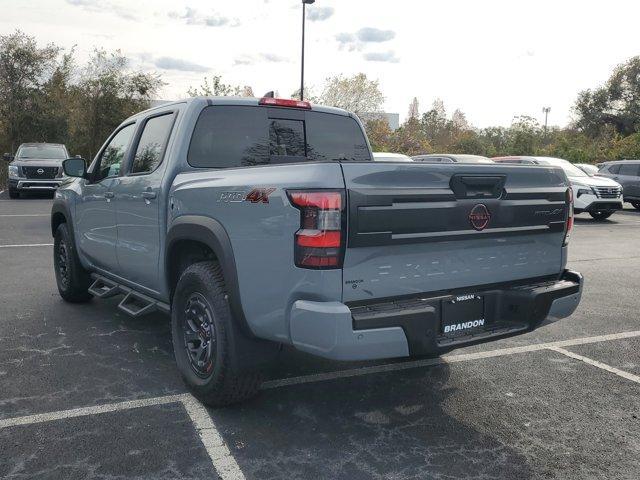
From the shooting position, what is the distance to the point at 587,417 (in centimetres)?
358

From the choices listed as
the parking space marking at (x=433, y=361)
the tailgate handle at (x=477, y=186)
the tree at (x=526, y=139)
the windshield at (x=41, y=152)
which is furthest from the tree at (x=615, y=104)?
the tailgate handle at (x=477, y=186)

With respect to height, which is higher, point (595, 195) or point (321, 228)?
point (321, 228)

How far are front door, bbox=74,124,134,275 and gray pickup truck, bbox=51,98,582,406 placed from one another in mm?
409

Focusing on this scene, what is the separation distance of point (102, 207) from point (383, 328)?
10.6ft

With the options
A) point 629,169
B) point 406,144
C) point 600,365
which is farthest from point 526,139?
point 600,365

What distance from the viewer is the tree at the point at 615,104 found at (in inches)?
2131

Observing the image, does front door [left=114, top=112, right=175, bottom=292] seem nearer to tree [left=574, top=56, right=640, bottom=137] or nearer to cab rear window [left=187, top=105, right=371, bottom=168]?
cab rear window [left=187, top=105, right=371, bottom=168]

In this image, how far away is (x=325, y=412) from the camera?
3.62 meters

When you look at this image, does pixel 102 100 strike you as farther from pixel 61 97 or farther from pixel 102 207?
pixel 102 207

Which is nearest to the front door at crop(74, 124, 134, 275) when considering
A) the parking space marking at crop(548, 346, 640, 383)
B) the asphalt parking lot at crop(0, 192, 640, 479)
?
the asphalt parking lot at crop(0, 192, 640, 479)

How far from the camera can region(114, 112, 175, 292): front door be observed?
4.26 meters

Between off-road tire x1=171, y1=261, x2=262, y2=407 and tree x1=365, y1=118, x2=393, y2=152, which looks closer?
off-road tire x1=171, y1=261, x2=262, y2=407

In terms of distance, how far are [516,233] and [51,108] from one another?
104ft

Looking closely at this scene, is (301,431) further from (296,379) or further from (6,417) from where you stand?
(6,417)
